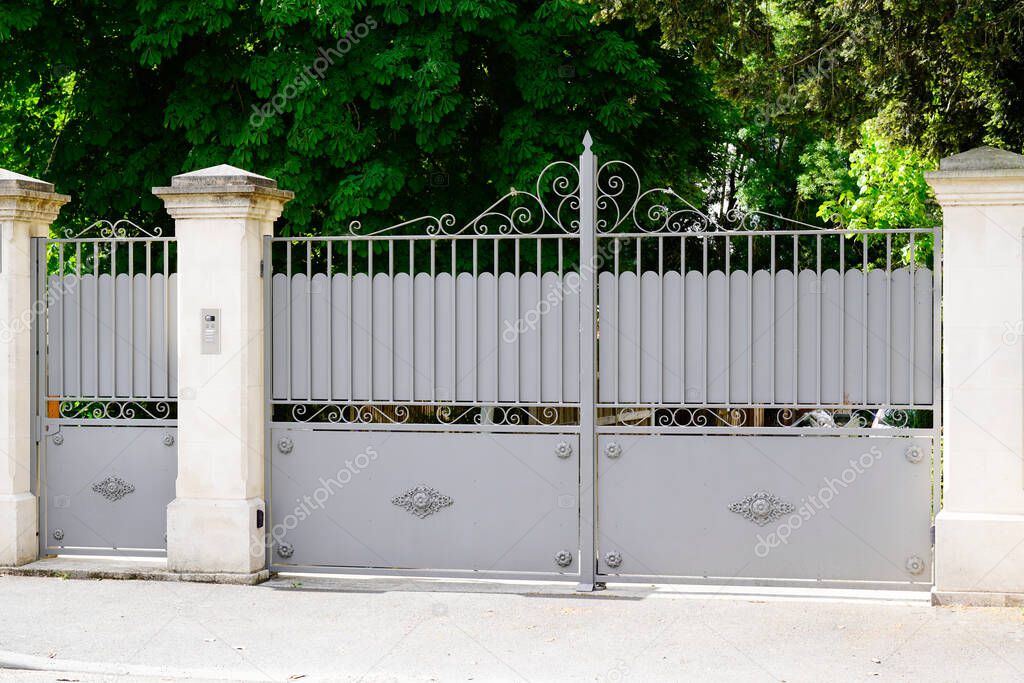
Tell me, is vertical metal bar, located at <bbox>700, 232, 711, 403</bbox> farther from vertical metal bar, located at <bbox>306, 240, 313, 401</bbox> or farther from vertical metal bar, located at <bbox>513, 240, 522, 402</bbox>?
vertical metal bar, located at <bbox>306, 240, 313, 401</bbox>

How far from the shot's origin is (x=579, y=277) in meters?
8.13

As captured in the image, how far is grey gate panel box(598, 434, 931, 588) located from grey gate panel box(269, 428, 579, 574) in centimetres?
38

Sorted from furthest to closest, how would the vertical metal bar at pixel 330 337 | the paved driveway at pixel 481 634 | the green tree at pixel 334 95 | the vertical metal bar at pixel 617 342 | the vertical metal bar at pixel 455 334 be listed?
the green tree at pixel 334 95 < the vertical metal bar at pixel 330 337 < the vertical metal bar at pixel 455 334 < the vertical metal bar at pixel 617 342 < the paved driveway at pixel 481 634

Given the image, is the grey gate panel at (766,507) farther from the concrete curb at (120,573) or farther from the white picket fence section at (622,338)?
the concrete curb at (120,573)

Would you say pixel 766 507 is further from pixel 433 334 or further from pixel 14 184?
pixel 14 184

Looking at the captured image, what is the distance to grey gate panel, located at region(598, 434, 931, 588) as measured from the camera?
306 inches

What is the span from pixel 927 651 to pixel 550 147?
1019 centimetres

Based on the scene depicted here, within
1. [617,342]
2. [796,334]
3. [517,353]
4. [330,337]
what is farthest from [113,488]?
[796,334]

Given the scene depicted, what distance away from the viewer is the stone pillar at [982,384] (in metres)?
7.44

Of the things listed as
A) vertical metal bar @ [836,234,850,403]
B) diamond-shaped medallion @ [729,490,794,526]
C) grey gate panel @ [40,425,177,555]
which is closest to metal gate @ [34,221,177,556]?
grey gate panel @ [40,425,177,555]

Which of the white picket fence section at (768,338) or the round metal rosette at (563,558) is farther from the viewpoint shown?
the round metal rosette at (563,558)

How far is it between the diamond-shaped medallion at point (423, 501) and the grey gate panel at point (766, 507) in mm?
1120

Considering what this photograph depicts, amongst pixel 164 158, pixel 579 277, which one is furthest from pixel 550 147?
pixel 579 277

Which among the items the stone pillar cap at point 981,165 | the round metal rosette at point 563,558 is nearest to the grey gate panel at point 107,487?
the round metal rosette at point 563,558
